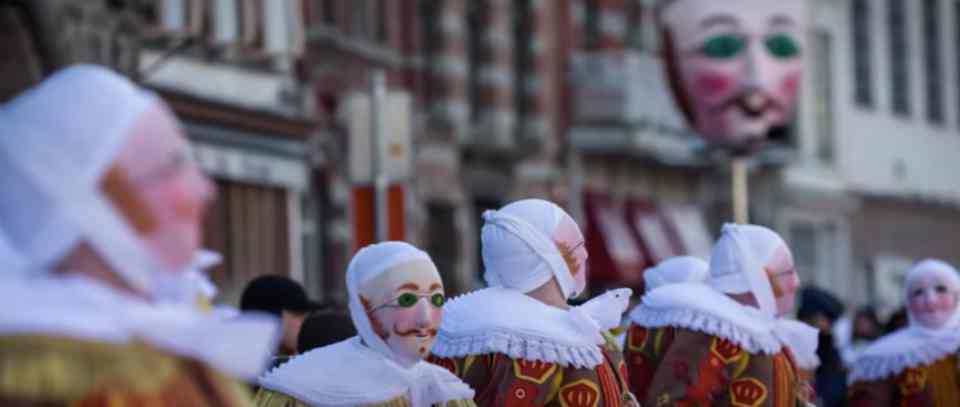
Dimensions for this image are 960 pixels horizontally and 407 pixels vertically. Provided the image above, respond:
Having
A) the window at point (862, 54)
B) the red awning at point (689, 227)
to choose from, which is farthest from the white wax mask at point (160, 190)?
the window at point (862, 54)

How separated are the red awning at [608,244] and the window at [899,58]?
33.3 ft

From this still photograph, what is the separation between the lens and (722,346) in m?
10.6

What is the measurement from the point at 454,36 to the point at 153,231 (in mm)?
28301

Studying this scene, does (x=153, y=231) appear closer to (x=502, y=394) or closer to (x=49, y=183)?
(x=49, y=183)

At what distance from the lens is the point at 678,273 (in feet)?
39.5

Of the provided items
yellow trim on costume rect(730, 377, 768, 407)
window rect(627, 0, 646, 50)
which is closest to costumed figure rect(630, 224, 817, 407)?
yellow trim on costume rect(730, 377, 768, 407)

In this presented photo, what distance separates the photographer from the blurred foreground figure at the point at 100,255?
453 centimetres

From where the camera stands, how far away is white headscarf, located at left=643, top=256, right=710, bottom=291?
1193cm

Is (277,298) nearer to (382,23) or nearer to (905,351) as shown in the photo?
(905,351)

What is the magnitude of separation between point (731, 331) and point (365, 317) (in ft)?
7.95

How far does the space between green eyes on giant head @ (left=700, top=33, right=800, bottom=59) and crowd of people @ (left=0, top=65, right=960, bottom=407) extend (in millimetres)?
14183

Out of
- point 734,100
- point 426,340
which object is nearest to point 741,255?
point 426,340

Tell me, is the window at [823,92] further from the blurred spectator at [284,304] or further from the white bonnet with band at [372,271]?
the white bonnet with band at [372,271]

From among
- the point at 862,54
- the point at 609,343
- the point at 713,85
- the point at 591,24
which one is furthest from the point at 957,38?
the point at 609,343
